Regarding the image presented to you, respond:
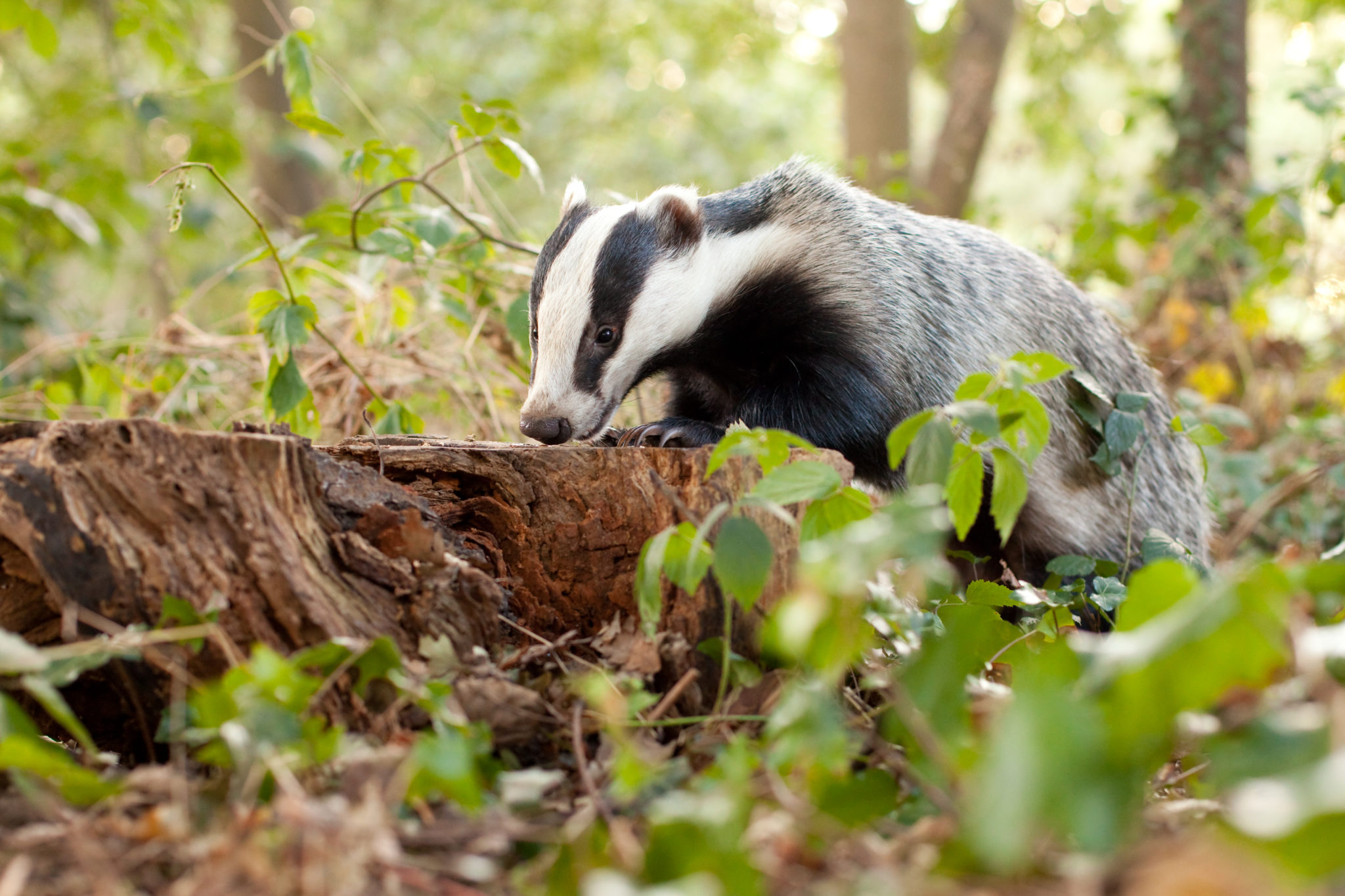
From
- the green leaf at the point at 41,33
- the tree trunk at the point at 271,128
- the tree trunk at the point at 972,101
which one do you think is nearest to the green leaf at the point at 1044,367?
the green leaf at the point at 41,33

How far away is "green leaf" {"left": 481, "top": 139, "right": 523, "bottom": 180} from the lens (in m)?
2.64

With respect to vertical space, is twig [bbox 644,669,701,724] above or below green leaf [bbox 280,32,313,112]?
below

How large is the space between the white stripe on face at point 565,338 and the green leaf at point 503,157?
43 centimetres

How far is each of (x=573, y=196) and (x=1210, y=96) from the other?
386 centimetres

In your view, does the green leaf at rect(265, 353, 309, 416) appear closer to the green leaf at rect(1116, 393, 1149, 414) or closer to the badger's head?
the badger's head

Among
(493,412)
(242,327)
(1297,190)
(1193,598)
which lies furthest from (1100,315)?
(242,327)

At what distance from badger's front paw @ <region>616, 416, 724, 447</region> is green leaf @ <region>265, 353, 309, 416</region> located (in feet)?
2.54

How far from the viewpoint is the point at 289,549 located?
4.73 feet

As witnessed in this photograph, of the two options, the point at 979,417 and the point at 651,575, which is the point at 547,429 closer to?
the point at 651,575

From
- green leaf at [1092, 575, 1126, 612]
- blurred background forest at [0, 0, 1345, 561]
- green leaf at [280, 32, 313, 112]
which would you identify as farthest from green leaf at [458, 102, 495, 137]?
green leaf at [1092, 575, 1126, 612]

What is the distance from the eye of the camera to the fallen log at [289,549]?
1382 mm

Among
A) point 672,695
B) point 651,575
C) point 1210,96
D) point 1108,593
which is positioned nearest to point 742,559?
point 651,575

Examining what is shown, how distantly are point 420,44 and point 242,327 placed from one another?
7729 millimetres

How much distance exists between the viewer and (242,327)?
464cm
